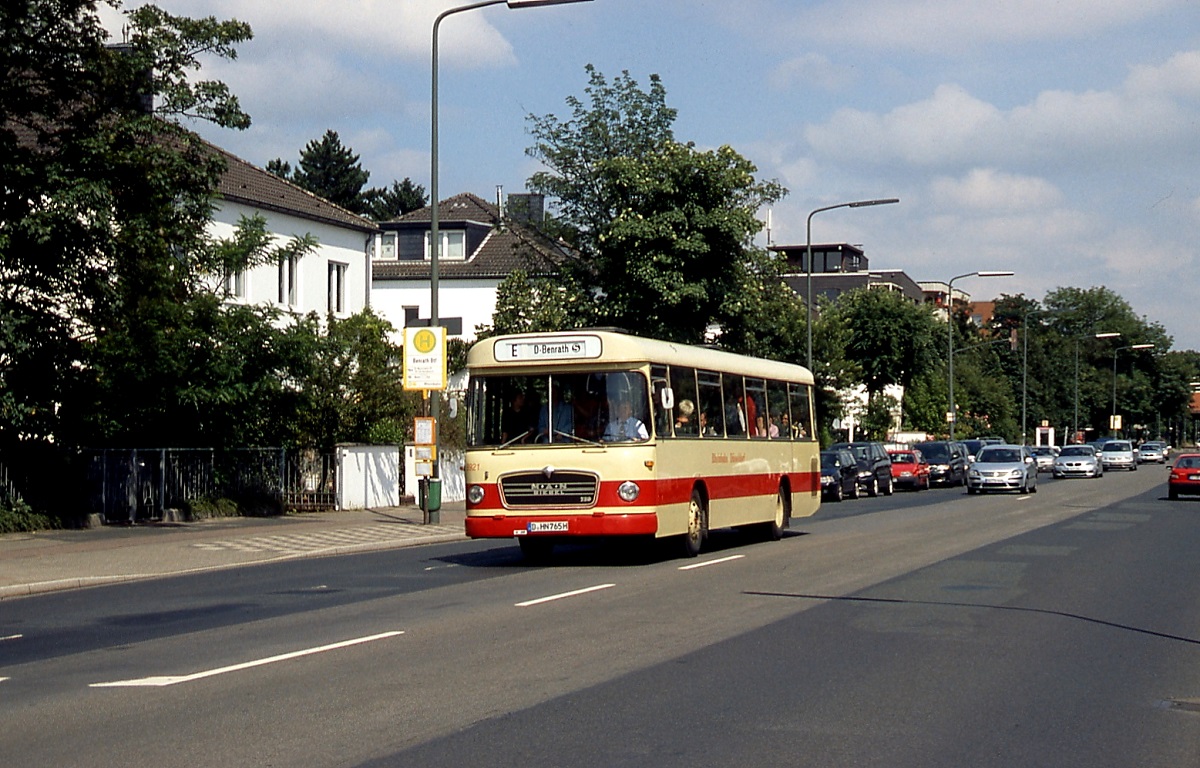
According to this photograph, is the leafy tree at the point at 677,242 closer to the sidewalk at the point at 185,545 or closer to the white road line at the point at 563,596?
the sidewalk at the point at 185,545

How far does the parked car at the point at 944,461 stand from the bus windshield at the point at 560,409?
39142mm

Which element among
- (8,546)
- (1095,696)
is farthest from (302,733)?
(8,546)

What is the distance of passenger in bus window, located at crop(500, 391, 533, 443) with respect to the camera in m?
19.0

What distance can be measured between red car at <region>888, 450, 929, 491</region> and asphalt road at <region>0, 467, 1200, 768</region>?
33418 mm

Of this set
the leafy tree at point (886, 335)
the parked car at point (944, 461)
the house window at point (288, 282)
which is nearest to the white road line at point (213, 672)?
the house window at point (288, 282)

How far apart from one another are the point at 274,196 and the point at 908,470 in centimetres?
2476

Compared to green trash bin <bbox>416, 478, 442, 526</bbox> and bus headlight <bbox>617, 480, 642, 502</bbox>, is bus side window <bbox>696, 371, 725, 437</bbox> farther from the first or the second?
green trash bin <bbox>416, 478, 442, 526</bbox>

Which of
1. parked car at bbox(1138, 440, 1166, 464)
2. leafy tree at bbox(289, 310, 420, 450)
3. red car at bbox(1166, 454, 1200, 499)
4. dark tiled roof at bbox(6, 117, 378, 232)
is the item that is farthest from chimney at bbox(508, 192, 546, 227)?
parked car at bbox(1138, 440, 1166, 464)

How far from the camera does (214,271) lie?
28203 mm

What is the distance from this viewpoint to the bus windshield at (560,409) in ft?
61.2

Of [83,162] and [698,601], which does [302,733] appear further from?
[83,162]

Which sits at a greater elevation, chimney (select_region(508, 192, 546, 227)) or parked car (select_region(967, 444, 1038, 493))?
chimney (select_region(508, 192, 546, 227))

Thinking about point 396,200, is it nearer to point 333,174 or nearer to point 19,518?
point 333,174

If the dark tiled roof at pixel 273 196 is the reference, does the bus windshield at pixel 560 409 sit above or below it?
below
